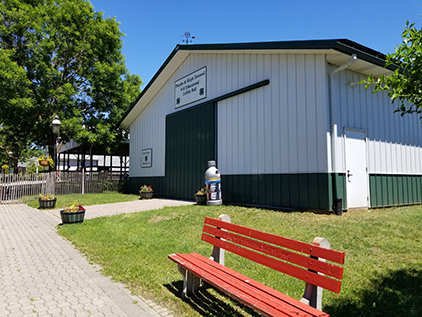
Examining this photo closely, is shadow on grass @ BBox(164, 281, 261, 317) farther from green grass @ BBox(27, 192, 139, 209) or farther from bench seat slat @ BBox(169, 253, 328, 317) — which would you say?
green grass @ BBox(27, 192, 139, 209)

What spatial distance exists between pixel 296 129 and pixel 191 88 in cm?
708

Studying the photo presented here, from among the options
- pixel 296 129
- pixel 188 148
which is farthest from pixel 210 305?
pixel 188 148

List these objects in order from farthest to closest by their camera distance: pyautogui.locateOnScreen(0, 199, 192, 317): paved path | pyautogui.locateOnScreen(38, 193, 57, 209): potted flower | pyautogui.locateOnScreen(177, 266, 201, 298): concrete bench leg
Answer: pyautogui.locateOnScreen(38, 193, 57, 209): potted flower < pyautogui.locateOnScreen(177, 266, 201, 298): concrete bench leg < pyautogui.locateOnScreen(0, 199, 192, 317): paved path

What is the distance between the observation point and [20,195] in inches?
612

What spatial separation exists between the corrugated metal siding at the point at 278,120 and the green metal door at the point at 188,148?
1.16m

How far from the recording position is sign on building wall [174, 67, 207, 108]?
14.0m

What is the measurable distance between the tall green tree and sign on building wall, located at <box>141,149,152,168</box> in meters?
4.25

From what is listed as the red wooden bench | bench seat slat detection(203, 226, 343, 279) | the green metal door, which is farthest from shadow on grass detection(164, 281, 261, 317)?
the green metal door

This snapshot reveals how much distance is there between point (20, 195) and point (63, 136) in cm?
720

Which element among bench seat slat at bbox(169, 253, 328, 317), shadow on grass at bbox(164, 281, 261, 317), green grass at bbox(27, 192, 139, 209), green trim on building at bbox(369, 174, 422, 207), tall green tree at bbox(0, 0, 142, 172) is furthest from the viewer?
tall green tree at bbox(0, 0, 142, 172)

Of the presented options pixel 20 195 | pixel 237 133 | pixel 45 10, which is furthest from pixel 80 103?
pixel 237 133

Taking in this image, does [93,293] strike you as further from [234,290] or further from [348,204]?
[348,204]

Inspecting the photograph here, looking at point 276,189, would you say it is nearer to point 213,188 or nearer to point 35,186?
point 213,188

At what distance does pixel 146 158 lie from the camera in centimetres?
1889
